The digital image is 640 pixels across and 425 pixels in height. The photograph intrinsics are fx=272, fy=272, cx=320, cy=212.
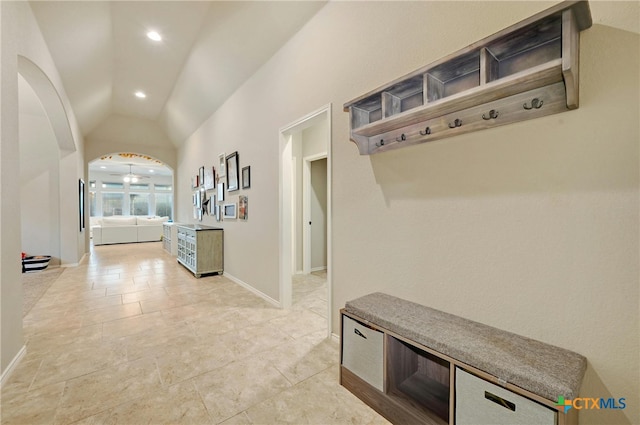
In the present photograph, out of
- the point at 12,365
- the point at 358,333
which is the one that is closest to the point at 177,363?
the point at 12,365

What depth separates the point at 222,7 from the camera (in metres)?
2.92

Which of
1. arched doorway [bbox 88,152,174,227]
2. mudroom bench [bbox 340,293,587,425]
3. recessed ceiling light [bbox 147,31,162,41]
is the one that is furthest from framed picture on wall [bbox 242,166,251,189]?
arched doorway [bbox 88,152,174,227]

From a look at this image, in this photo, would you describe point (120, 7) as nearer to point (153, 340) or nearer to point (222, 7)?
point (222, 7)

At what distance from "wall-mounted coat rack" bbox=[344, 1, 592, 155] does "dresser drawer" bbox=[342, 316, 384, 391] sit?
1.21m

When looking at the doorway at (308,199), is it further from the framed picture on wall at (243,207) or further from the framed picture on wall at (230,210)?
the framed picture on wall at (230,210)

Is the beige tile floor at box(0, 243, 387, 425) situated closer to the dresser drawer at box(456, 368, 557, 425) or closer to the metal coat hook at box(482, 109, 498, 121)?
the dresser drawer at box(456, 368, 557, 425)

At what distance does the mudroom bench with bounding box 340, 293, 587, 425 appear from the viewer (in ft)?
3.34

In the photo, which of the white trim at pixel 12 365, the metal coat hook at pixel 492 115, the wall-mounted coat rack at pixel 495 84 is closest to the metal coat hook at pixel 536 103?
the wall-mounted coat rack at pixel 495 84

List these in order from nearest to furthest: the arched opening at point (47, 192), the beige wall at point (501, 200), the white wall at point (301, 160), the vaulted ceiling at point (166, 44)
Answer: the beige wall at point (501, 200) < the vaulted ceiling at point (166, 44) < the white wall at point (301, 160) < the arched opening at point (47, 192)

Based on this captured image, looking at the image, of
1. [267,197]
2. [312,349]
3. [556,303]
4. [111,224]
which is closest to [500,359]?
[556,303]

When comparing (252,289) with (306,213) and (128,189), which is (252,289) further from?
(128,189)

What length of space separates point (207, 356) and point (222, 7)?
11.3 feet

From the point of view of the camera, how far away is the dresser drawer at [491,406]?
3.24 ft

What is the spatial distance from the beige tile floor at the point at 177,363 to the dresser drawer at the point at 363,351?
18cm
